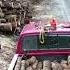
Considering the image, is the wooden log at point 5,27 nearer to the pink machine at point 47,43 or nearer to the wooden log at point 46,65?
the pink machine at point 47,43

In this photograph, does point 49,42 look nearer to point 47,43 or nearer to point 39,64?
point 47,43

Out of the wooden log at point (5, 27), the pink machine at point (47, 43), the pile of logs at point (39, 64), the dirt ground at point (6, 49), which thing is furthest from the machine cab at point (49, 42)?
the wooden log at point (5, 27)

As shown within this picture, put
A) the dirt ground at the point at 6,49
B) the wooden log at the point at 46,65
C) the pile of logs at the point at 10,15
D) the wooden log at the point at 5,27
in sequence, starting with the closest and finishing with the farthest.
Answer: the wooden log at the point at 46,65 < the dirt ground at the point at 6,49 < the wooden log at the point at 5,27 < the pile of logs at the point at 10,15

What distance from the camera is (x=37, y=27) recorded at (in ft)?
32.2

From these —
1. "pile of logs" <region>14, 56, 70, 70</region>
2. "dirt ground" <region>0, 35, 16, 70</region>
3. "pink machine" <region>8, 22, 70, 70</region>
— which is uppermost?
"pink machine" <region>8, 22, 70, 70</region>

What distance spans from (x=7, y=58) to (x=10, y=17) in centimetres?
438

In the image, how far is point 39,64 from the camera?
29.0 ft

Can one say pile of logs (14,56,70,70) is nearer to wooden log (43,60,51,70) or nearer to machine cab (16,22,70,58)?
wooden log (43,60,51,70)

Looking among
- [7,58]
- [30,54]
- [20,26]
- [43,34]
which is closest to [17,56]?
[30,54]

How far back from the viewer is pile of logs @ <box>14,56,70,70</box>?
8.45m

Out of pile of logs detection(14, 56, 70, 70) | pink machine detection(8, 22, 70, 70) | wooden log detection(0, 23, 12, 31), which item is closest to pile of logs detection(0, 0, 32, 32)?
wooden log detection(0, 23, 12, 31)

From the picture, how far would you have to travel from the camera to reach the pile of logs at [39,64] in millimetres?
8453

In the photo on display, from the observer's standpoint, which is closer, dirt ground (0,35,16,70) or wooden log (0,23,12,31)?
dirt ground (0,35,16,70)

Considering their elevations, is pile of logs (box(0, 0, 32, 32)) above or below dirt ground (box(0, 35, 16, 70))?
above
